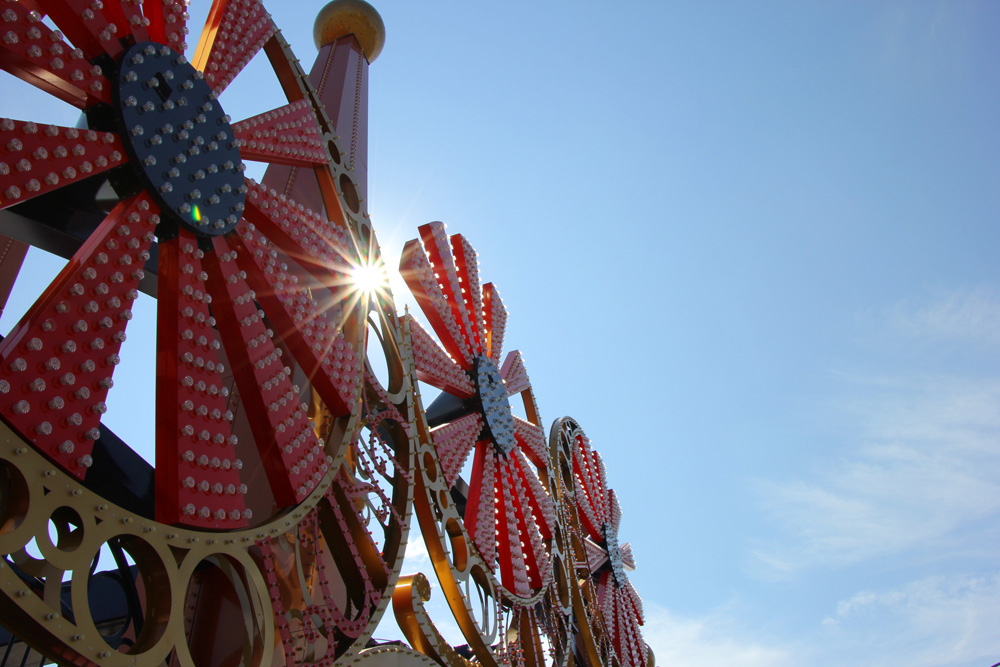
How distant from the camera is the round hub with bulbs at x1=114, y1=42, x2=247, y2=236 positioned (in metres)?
3.65

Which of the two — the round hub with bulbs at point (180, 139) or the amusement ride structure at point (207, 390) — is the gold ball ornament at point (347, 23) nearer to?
the amusement ride structure at point (207, 390)

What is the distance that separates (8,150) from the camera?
2.99m

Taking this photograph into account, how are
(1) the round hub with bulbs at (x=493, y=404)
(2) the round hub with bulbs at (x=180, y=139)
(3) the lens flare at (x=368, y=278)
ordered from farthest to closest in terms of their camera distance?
1. (1) the round hub with bulbs at (x=493, y=404)
2. (3) the lens flare at (x=368, y=278)
3. (2) the round hub with bulbs at (x=180, y=139)

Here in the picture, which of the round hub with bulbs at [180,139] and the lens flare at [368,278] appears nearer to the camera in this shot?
the round hub with bulbs at [180,139]

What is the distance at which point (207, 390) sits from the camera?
11.7ft

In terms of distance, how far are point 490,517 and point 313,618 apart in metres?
2.86

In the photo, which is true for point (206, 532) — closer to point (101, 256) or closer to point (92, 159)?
point (101, 256)

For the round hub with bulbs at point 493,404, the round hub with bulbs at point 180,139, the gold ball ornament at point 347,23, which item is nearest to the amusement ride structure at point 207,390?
the round hub with bulbs at point 180,139

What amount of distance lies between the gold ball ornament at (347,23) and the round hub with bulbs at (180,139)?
4.65 meters

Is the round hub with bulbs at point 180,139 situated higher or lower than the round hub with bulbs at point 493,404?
lower

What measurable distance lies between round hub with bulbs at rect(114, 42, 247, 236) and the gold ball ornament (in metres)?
4.65

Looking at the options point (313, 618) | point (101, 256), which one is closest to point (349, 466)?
point (313, 618)

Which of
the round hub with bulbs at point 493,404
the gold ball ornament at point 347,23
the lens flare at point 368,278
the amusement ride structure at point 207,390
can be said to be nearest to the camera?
the amusement ride structure at point 207,390

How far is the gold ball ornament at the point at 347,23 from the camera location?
8.42 m
